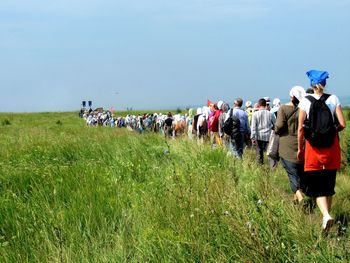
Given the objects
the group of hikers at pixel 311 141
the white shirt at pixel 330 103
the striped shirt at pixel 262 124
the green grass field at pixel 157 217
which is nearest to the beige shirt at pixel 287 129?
the group of hikers at pixel 311 141

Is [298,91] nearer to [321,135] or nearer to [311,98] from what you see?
[311,98]

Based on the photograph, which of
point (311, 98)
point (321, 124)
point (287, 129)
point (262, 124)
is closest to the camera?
point (321, 124)

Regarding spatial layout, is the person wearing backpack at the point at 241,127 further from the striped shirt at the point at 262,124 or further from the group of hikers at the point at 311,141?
the group of hikers at the point at 311,141

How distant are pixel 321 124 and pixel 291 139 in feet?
5.83

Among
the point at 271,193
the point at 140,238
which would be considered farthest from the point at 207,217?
the point at 271,193

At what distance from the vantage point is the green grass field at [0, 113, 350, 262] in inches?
173

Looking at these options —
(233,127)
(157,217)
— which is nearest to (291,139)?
(157,217)

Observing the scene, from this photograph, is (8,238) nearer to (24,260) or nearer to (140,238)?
(24,260)

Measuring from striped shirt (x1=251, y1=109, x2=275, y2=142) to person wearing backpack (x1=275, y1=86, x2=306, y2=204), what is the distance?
411cm

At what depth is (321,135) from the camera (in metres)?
6.09

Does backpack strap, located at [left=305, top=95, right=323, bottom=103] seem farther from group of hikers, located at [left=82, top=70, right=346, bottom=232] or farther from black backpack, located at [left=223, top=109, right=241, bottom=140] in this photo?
black backpack, located at [left=223, top=109, right=241, bottom=140]

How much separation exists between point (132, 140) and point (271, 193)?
690cm

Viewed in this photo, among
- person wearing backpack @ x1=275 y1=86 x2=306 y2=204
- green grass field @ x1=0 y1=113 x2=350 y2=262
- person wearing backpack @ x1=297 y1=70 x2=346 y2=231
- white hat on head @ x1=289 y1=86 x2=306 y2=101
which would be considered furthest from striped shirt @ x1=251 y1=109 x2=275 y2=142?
person wearing backpack @ x1=297 y1=70 x2=346 y2=231

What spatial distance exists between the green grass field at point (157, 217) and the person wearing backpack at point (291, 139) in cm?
51
